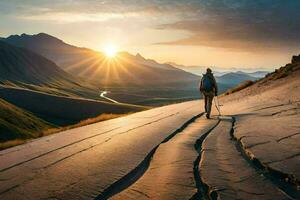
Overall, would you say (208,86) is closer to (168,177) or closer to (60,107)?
(168,177)

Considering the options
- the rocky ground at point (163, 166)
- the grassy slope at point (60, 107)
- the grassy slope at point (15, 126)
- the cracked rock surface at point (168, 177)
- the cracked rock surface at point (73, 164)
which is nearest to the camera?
the cracked rock surface at point (168, 177)

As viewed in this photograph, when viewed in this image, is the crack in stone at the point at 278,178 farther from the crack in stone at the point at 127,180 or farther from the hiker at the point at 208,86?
the hiker at the point at 208,86

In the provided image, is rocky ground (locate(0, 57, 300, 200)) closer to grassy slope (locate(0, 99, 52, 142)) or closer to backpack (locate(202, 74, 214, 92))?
backpack (locate(202, 74, 214, 92))

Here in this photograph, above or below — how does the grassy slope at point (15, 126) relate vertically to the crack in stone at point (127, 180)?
below

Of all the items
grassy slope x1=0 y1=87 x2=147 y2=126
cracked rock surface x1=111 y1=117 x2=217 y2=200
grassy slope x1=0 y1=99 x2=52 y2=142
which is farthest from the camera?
grassy slope x1=0 y1=87 x2=147 y2=126

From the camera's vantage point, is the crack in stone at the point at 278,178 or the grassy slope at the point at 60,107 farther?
the grassy slope at the point at 60,107

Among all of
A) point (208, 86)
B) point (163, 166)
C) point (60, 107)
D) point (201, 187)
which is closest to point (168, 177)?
point (201, 187)

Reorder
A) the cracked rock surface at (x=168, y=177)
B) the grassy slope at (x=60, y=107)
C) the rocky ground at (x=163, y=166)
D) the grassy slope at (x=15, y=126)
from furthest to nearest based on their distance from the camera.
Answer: the grassy slope at (x=60, y=107), the grassy slope at (x=15, y=126), the rocky ground at (x=163, y=166), the cracked rock surface at (x=168, y=177)

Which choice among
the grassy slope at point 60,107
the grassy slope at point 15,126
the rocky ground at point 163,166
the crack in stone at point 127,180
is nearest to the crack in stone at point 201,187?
the rocky ground at point 163,166

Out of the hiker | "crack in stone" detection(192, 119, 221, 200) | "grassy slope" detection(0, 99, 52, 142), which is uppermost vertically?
the hiker

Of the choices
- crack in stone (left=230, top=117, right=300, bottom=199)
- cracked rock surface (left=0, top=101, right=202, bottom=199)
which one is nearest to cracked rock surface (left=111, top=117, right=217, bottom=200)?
cracked rock surface (left=0, top=101, right=202, bottom=199)

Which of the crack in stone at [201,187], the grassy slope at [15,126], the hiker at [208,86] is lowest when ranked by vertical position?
the grassy slope at [15,126]

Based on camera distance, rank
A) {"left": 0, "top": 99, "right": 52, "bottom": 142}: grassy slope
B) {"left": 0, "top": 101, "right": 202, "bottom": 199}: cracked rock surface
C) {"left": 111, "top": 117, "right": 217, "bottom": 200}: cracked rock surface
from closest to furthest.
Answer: {"left": 111, "top": 117, "right": 217, "bottom": 200}: cracked rock surface
{"left": 0, "top": 101, "right": 202, "bottom": 199}: cracked rock surface
{"left": 0, "top": 99, "right": 52, "bottom": 142}: grassy slope

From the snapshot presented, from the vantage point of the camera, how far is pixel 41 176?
7.88m
